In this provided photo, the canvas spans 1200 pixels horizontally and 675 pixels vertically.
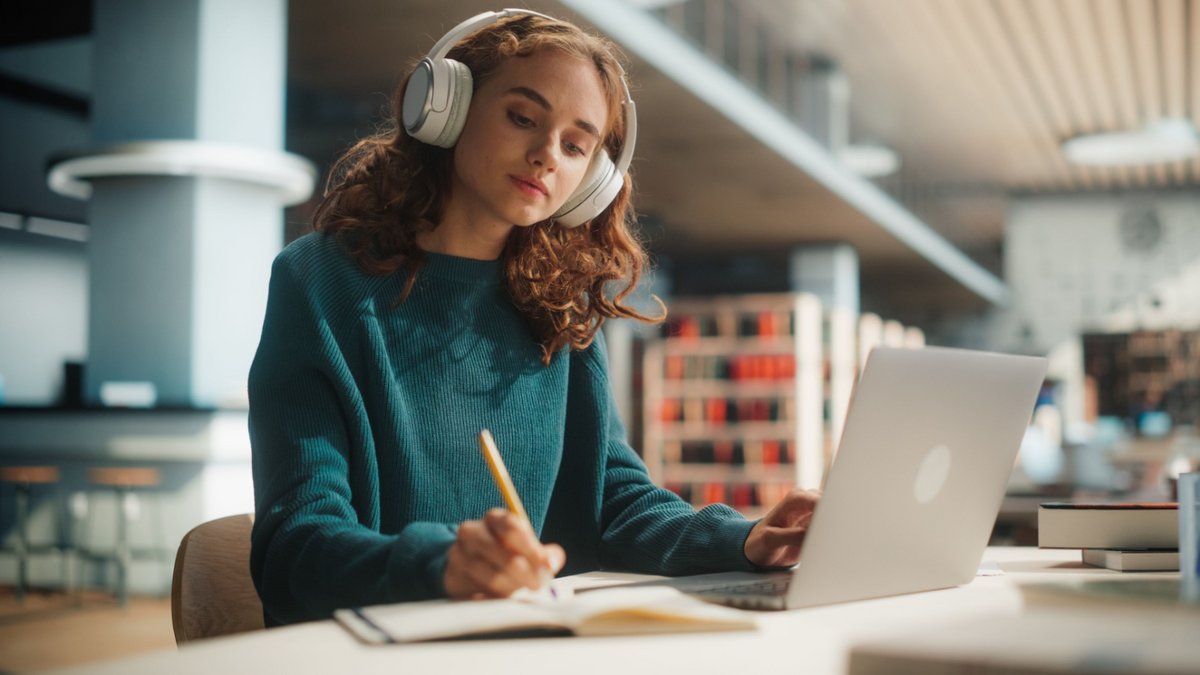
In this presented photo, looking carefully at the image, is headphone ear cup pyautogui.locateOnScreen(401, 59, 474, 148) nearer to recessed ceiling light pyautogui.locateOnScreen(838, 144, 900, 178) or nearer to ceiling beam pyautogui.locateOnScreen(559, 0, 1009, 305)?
ceiling beam pyautogui.locateOnScreen(559, 0, 1009, 305)

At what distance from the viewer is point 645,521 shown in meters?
1.34

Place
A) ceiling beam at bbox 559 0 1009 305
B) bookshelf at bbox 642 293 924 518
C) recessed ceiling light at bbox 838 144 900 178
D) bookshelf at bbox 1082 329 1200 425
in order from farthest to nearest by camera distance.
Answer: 1. bookshelf at bbox 1082 329 1200 425
2. recessed ceiling light at bbox 838 144 900 178
3. bookshelf at bbox 642 293 924 518
4. ceiling beam at bbox 559 0 1009 305

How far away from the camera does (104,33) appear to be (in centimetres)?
461

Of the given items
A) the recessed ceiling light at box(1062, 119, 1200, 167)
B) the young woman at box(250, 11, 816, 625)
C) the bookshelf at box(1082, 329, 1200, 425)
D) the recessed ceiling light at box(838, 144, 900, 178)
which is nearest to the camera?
the young woman at box(250, 11, 816, 625)

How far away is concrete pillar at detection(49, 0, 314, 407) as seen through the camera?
439 cm

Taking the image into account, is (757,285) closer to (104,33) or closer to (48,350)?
(48,350)

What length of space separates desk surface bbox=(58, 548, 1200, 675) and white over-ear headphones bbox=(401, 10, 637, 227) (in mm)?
661

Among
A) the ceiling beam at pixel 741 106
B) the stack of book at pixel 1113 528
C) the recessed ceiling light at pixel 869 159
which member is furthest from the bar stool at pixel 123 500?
the recessed ceiling light at pixel 869 159

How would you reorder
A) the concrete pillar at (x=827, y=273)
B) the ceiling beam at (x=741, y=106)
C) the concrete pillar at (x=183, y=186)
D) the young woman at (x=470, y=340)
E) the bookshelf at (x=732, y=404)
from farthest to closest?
the concrete pillar at (x=827, y=273)
the bookshelf at (x=732, y=404)
the ceiling beam at (x=741, y=106)
the concrete pillar at (x=183, y=186)
the young woman at (x=470, y=340)

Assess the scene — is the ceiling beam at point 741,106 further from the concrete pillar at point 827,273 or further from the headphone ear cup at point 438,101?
the headphone ear cup at point 438,101

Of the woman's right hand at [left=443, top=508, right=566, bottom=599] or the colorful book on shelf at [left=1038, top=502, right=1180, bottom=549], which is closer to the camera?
the woman's right hand at [left=443, top=508, right=566, bottom=599]

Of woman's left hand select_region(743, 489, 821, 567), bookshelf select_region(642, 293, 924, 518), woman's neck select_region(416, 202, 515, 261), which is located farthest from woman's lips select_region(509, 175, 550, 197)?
bookshelf select_region(642, 293, 924, 518)

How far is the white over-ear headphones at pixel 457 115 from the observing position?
1.29 metres

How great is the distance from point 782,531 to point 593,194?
0.50 m
